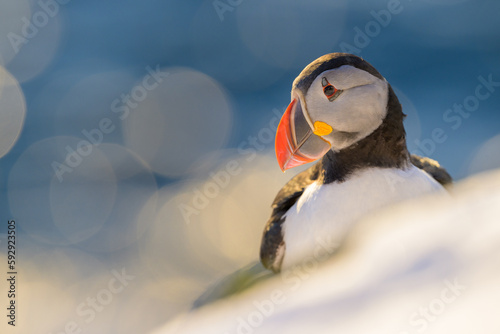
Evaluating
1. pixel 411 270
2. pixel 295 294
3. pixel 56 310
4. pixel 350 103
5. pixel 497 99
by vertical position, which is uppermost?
pixel 411 270

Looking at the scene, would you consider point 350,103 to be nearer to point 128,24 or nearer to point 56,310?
point 56,310

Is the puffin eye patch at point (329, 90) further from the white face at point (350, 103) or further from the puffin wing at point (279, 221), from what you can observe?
the puffin wing at point (279, 221)

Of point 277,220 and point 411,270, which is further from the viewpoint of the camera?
point 277,220

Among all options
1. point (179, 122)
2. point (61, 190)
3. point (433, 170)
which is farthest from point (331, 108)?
point (179, 122)

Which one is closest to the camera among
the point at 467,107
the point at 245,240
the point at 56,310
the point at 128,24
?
the point at 56,310

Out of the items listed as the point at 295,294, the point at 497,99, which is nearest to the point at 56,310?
the point at 295,294

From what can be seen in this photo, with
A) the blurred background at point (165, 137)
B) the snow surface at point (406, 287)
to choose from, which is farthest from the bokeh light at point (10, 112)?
the snow surface at point (406, 287)

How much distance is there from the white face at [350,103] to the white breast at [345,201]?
227 mm

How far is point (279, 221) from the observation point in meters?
2.85

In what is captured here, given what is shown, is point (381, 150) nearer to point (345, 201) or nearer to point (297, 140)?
point (345, 201)

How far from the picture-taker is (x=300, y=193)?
289 cm

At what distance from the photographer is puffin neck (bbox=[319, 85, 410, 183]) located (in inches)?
98.6

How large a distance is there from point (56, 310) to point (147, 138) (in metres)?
4.11

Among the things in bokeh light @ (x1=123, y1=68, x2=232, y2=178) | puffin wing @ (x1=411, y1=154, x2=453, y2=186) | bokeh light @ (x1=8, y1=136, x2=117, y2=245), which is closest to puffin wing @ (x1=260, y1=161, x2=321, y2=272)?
puffin wing @ (x1=411, y1=154, x2=453, y2=186)
